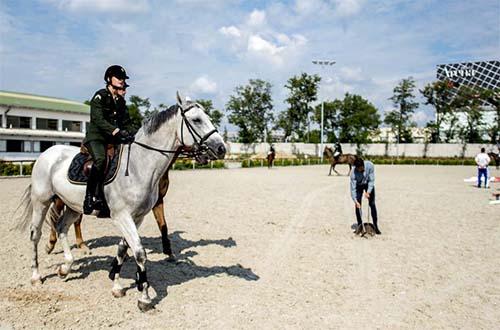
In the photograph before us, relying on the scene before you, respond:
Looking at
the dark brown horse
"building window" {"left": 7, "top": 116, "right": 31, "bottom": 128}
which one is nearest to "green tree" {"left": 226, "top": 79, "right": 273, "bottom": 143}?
"building window" {"left": 7, "top": 116, "right": 31, "bottom": 128}

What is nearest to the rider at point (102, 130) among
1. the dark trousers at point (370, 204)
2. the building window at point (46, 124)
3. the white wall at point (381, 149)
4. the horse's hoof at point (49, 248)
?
the horse's hoof at point (49, 248)

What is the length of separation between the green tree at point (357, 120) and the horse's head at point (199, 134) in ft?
213

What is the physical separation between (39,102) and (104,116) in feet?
181

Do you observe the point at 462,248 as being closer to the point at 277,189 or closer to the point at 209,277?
the point at 209,277

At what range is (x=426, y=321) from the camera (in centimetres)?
476

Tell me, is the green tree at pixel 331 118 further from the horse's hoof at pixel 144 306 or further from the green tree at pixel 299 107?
the horse's hoof at pixel 144 306

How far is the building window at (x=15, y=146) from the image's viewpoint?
145ft

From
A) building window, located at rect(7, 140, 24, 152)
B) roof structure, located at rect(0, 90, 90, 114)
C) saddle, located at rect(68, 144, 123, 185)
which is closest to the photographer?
saddle, located at rect(68, 144, 123, 185)

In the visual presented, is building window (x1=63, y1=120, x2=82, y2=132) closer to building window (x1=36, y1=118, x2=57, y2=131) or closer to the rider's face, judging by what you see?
building window (x1=36, y1=118, x2=57, y2=131)

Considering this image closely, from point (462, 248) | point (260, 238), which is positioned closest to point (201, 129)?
point (260, 238)

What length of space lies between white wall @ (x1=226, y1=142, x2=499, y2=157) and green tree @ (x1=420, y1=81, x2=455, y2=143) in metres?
4.26

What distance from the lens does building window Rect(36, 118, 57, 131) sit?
5112 cm

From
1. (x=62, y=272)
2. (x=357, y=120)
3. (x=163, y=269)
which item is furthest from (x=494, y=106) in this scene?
(x=62, y=272)

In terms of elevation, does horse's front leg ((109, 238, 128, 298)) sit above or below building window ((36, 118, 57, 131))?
below
